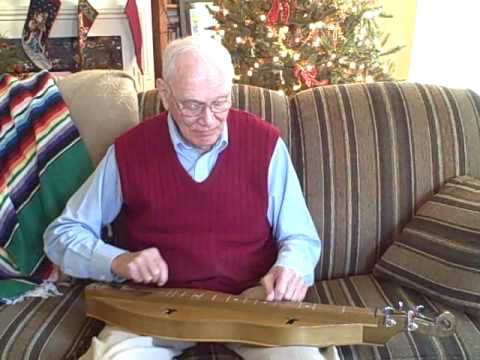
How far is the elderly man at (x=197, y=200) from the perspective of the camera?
1479mm

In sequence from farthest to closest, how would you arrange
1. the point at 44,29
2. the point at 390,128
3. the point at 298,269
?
1. the point at 44,29
2. the point at 390,128
3. the point at 298,269

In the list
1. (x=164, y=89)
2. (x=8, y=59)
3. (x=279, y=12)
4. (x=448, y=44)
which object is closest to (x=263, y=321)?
(x=164, y=89)

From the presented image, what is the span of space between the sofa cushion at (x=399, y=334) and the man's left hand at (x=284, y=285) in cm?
15

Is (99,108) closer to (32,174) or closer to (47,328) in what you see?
(32,174)

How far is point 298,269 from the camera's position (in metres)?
1.52

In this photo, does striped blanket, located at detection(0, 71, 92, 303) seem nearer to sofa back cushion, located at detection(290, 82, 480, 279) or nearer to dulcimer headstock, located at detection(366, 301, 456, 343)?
sofa back cushion, located at detection(290, 82, 480, 279)

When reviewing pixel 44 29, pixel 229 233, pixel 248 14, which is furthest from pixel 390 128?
pixel 44 29

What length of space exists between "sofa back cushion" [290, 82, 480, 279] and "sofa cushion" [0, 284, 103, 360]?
672 mm

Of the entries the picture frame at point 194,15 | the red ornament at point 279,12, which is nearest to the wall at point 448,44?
the red ornament at point 279,12

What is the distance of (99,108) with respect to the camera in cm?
182

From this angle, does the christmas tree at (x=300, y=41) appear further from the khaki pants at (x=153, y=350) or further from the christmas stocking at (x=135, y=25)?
the khaki pants at (x=153, y=350)

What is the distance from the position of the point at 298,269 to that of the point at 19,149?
83 centimetres

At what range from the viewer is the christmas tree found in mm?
3082

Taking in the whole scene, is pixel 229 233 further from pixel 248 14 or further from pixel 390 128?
pixel 248 14
